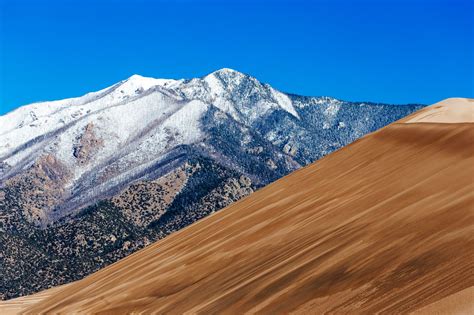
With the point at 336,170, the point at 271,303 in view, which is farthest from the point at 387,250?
the point at 336,170

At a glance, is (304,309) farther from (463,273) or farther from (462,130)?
(462,130)

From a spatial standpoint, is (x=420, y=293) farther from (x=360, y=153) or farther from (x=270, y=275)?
(x=360, y=153)

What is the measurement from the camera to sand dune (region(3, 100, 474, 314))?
23.1 m

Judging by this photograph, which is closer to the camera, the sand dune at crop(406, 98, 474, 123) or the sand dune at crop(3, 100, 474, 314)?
the sand dune at crop(3, 100, 474, 314)

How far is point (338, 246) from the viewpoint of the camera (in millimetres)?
29938

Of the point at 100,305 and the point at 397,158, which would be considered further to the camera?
the point at 397,158

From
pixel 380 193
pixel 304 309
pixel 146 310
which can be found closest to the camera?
pixel 304 309

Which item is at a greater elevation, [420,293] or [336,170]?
[336,170]

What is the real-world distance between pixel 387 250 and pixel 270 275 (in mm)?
4766

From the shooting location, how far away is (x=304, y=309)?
23.8m

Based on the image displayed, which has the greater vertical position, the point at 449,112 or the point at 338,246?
the point at 449,112

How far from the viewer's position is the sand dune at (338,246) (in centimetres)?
2308

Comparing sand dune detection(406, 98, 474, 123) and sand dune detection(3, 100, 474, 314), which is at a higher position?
sand dune detection(406, 98, 474, 123)

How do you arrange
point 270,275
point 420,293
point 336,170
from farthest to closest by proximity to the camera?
1. point 336,170
2. point 270,275
3. point 420,293
